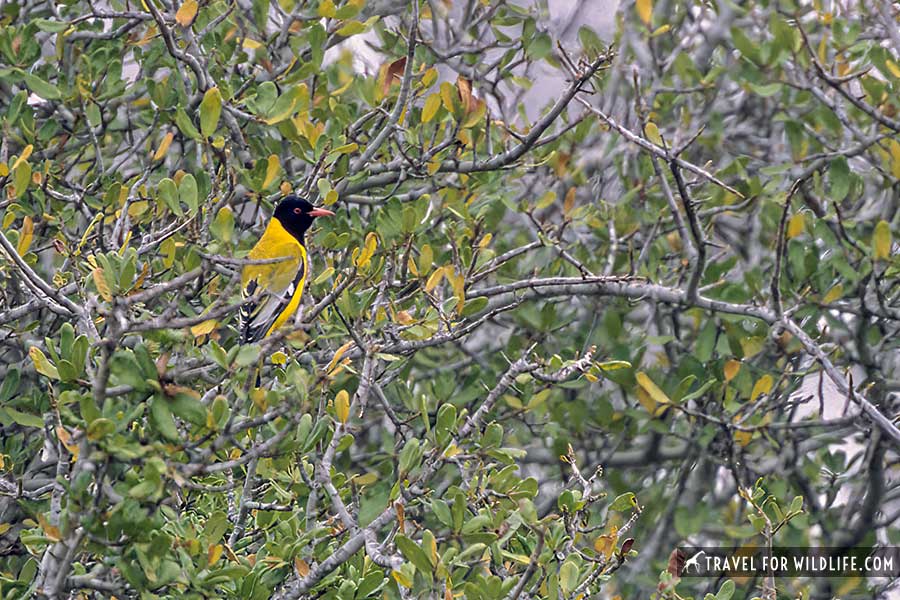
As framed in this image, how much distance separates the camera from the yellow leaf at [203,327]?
2.29 m

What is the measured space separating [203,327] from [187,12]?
5.21 ft

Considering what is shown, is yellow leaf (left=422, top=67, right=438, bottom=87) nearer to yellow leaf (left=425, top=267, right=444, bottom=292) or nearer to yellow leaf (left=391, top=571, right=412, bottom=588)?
yellow leaf (left=425, top=267, right=444, bottom=292)

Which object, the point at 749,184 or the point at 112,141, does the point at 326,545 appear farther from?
the point at 749,184

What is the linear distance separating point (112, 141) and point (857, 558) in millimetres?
3497

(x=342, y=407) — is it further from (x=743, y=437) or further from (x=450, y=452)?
(x=743, y=437)

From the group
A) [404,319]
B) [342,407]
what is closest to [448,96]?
[404,319]

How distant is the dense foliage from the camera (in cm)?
234

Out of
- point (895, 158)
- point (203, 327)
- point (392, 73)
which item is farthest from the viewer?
point (895, 158)

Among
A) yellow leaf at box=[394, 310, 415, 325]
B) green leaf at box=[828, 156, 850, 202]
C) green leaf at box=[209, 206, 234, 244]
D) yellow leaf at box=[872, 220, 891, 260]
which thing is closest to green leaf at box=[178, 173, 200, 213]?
green leaf at box=[209, 206, 234, 244]

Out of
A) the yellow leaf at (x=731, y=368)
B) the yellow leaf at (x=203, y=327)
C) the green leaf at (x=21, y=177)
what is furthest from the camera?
the yellow leaf at (x=731, y=368)

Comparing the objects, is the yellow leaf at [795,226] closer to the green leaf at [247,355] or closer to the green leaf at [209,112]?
the green leaf at [209,112]

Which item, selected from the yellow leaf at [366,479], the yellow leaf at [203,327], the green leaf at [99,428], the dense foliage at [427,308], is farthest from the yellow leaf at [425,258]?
the green leaf at [99,428]

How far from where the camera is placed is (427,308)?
11.7 ft

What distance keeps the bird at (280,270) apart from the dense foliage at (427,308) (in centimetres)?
9
